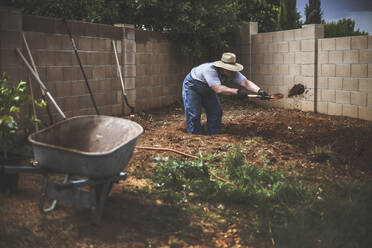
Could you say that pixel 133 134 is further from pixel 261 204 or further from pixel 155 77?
pixel 155 77

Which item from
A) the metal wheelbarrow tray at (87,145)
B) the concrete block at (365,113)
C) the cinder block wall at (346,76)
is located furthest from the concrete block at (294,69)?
the metal wheelbarrow tray at (87,145)

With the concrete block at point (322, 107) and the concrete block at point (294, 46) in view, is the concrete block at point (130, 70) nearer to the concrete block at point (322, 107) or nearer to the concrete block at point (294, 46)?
the concrete block at point (294, 46)

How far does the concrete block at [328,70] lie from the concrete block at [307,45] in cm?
45

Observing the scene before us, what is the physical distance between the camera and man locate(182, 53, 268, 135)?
18.7 ft

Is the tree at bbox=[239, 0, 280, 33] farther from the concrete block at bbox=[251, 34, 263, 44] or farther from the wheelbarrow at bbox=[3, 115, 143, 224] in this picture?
the wheelbarrow at bbox=[3, 115, 143, 224]

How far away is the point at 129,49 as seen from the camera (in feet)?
25.8

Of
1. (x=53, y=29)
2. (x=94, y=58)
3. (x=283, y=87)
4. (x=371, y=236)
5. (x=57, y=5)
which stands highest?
(x=57, y=5)

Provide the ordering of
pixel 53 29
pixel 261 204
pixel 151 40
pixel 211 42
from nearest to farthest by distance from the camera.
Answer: pixel 261 204, pixel 53 29, pixel 151 40, pixel 211 42

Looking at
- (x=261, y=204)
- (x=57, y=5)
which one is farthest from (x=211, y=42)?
(x=261, y=204)

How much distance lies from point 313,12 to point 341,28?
1.68 m

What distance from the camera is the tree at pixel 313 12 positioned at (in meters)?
19.0

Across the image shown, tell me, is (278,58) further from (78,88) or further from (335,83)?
(78,88)

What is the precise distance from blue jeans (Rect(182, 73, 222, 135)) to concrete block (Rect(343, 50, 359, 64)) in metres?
2.96

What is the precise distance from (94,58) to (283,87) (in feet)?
14.2
